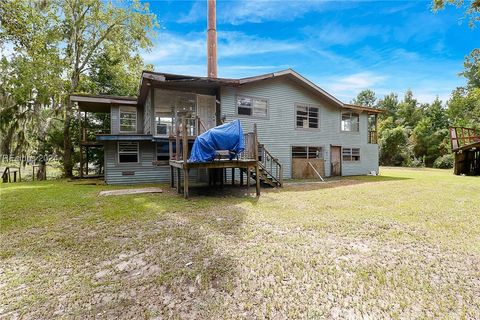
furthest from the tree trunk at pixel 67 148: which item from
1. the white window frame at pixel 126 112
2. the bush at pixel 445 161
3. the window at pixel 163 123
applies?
the bush at pixel 445 161

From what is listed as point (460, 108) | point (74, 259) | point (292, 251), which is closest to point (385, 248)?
point (292, 251)

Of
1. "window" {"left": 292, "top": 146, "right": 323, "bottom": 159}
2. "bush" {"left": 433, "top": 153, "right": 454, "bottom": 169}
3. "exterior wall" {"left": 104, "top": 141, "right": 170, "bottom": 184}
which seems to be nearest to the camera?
"exterior wall" {"left": 104, "top": 141, "right": 170, "bottom": 184}

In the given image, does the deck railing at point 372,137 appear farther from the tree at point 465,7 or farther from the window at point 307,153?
the tree at point 465,7

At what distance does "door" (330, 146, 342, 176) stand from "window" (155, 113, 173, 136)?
10937mm

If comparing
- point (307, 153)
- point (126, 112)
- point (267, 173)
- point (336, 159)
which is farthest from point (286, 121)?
point (126, 112)

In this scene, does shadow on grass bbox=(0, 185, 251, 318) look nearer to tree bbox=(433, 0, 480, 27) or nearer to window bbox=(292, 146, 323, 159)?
window bbox=(292, 146, 323, 159)

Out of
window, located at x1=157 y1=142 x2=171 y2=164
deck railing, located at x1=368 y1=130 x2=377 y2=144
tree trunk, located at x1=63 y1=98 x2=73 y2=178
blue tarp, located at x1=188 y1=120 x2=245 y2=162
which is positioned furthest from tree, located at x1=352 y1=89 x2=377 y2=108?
tree trunk, located at x1=63 y1=98 x2=73 y2=178

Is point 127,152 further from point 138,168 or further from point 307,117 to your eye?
point 307,117

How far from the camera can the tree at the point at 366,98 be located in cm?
5638

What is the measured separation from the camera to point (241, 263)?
3658mm

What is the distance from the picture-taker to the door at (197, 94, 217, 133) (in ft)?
43.1

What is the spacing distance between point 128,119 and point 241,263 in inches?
564

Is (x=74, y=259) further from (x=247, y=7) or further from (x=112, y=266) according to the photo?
(x=247, y=7)

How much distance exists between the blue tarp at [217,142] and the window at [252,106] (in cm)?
503
